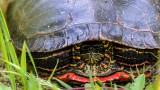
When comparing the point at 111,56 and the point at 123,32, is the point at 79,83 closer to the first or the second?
the point at 111,56

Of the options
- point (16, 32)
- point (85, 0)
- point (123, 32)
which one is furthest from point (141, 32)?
point (16, 32)

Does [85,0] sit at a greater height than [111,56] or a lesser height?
greater

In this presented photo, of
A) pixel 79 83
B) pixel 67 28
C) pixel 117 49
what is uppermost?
pixel 67 28

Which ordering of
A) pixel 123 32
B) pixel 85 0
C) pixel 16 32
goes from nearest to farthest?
pixel 123 32 < pixel 85 0 < pixel 16 32

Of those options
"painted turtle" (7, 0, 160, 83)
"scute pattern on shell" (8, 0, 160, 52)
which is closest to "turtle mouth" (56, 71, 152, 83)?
"painted turtle" (7, 0, 160, 83)

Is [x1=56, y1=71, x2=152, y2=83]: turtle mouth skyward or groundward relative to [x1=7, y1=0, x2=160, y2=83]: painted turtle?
groundward

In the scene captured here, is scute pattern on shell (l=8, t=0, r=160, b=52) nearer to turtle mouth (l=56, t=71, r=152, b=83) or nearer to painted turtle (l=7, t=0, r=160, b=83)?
painted turtle (l=7, t=0, r=160, b=83)

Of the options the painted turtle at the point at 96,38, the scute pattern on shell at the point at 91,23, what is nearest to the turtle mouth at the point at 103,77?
the painted turtle at the point at 96,38

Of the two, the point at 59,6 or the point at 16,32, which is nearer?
the point at 59,6

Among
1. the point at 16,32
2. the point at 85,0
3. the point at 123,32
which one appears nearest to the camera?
the point at 123,32
